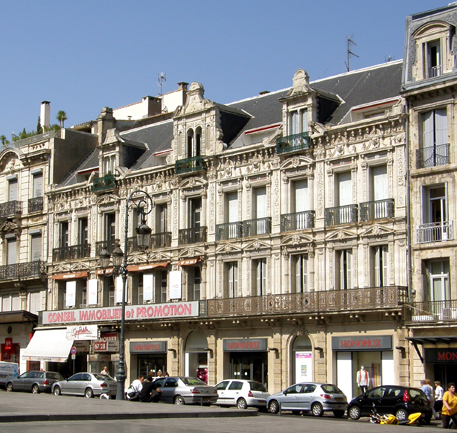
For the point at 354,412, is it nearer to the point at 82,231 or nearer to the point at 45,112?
the point at 82,231

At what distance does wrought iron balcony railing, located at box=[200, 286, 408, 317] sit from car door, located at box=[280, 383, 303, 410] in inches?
176

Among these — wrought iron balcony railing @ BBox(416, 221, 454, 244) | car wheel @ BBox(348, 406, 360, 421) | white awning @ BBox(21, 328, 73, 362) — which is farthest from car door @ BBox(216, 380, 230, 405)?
white awning @ BBox(21, 328, 73, 362)

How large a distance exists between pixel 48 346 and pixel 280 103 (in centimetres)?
1776

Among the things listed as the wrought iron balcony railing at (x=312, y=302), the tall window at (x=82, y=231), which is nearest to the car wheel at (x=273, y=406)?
the wrought iron balcony railing at (x=312, y=302)

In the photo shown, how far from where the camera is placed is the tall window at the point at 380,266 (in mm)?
34719

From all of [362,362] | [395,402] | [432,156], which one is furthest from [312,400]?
[432,156]

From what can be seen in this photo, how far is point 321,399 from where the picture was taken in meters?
30.9

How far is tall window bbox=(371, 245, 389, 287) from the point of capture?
114 ft

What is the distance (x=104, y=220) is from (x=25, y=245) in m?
7.25

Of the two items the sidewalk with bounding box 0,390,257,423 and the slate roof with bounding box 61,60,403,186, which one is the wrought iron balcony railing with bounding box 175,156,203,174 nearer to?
the slate roof with bounding box 61,60,403,186

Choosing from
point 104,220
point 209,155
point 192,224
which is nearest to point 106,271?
point 104,220

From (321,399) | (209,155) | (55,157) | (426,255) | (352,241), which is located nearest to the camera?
(321,399)

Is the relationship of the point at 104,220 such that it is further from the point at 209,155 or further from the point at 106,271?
the point at 209,155

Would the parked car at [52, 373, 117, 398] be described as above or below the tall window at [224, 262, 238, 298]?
below
